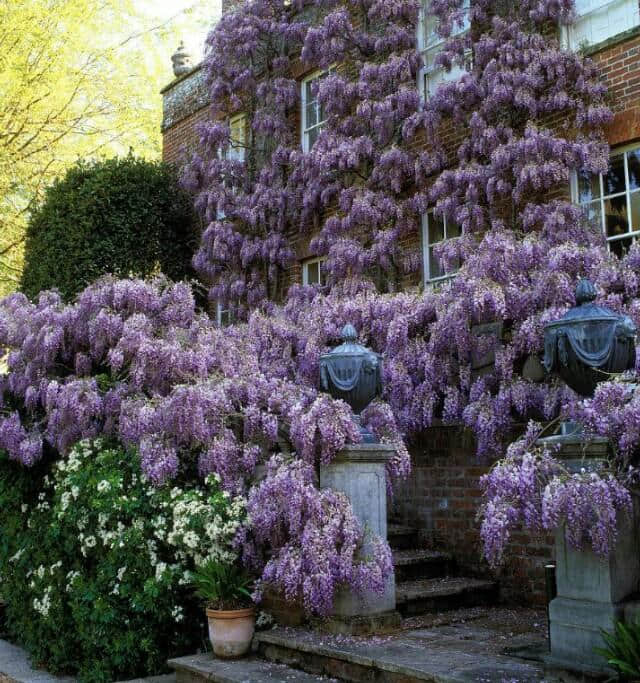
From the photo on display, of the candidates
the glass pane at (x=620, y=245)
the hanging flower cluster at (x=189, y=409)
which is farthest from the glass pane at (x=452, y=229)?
the hanging flower cluster at (x=189, y=409)

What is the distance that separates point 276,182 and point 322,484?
8.03 m

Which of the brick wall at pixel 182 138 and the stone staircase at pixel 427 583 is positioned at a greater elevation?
the brick wall at pixel 182 138

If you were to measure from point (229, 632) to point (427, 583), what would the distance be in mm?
1851

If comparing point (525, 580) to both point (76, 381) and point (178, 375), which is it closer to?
point (178, 375)

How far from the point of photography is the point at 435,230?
10.9 metres

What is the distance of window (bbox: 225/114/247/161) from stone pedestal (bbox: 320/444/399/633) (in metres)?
9.35

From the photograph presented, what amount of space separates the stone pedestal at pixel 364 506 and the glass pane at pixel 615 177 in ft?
15.2

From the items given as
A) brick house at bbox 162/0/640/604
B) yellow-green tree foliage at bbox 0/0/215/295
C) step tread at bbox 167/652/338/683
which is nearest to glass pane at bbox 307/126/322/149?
brick house at bbox 162/0/640/604

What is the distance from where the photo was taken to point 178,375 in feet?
25.1

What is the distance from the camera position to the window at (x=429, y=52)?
1116 cm

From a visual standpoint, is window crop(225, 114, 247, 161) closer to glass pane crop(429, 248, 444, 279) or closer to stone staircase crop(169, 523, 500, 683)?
glass pane crop(429, 248, 444, 279)

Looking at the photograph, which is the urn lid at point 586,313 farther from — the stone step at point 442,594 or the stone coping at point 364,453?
the stone step at point 442,594

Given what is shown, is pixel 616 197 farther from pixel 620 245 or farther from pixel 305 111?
pixel 305 111

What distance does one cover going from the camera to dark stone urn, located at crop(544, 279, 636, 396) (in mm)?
4820
